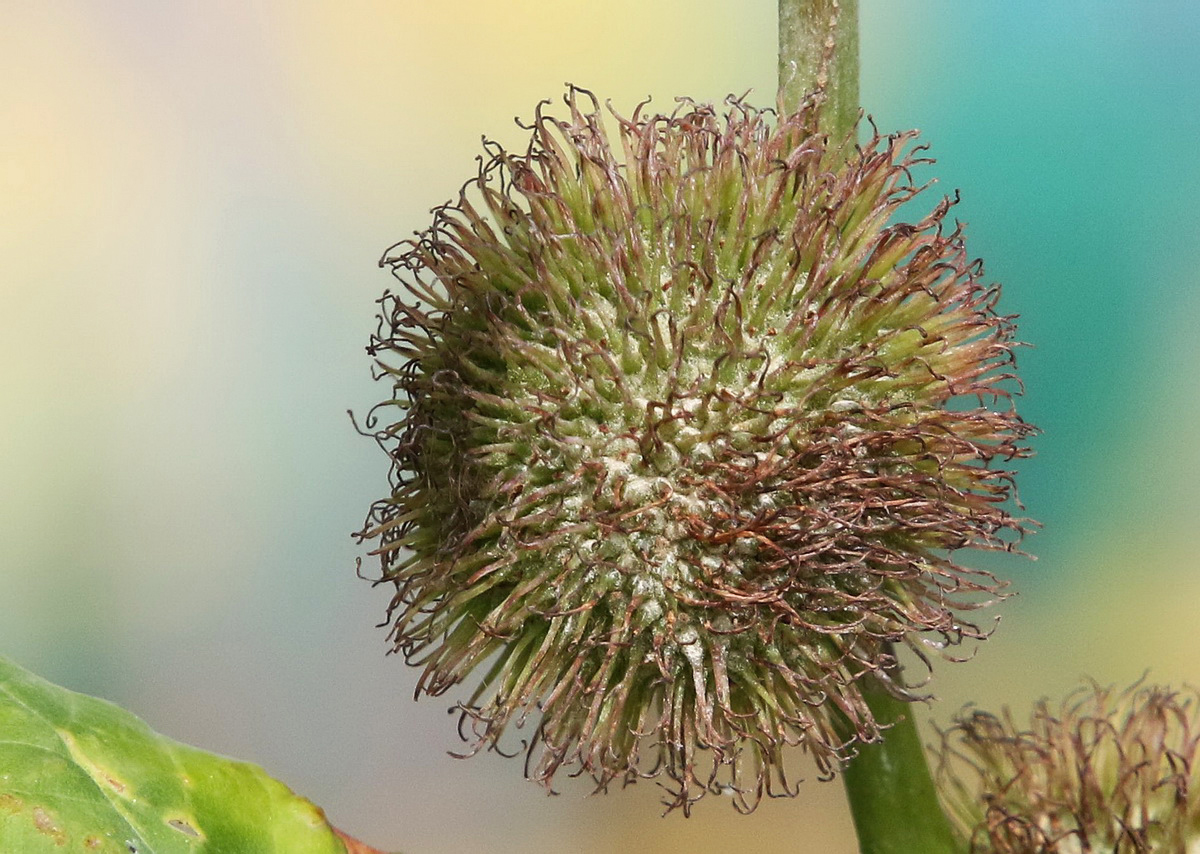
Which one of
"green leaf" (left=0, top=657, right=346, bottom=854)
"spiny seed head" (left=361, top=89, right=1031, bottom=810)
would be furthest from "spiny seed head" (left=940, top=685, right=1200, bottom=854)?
"green leaf" (left=0, top=657, right=346, bottom=854)

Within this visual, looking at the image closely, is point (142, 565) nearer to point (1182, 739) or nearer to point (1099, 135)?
point (1182, 739)

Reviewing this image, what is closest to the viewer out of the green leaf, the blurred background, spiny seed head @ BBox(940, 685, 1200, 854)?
the green leaf

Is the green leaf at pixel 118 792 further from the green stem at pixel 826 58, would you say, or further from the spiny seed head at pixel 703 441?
the green stem at pixel 826 58

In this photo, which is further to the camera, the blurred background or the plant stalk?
the blurred background

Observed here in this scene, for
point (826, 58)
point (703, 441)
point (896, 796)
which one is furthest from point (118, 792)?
point (826, 58)

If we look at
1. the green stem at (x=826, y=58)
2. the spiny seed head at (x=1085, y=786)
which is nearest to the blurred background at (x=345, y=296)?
the spiny seed head at (x=1085, y=786)

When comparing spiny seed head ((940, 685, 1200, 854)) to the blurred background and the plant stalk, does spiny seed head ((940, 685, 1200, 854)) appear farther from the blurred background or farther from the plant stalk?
the blurred background
